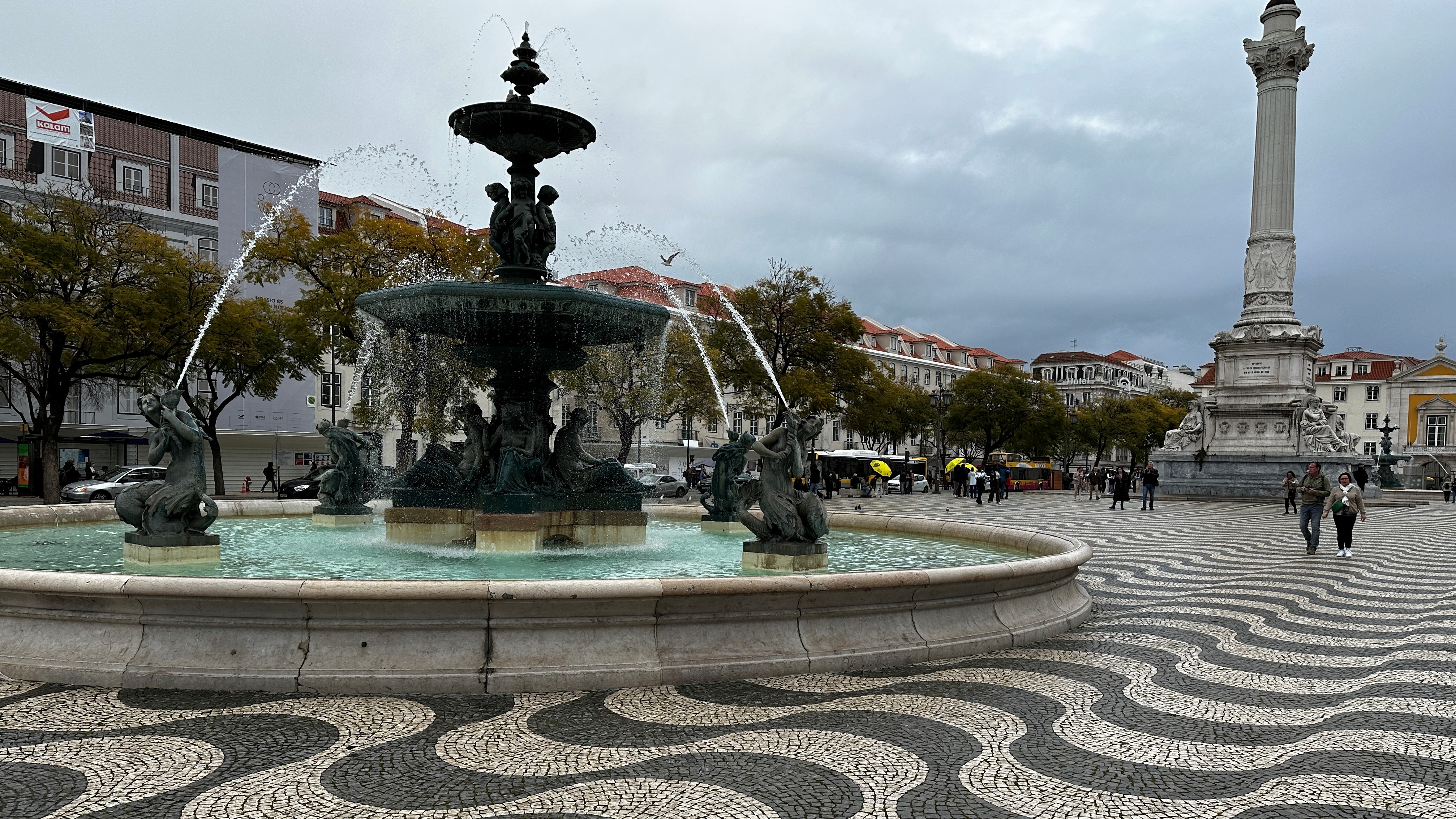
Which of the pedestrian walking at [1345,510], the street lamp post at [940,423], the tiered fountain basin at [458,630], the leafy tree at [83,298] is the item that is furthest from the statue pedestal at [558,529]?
the street lamp post at [940,423]

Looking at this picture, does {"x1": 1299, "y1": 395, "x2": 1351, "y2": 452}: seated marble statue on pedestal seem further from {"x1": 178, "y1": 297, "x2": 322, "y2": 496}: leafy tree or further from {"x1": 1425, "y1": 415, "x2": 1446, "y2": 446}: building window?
{"x1": 1425, "y1": 415, "x2": 1446, "y2": 446}: building window

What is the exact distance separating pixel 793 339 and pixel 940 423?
81.6 feet

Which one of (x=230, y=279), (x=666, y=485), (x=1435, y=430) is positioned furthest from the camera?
(x=1435, y=430)

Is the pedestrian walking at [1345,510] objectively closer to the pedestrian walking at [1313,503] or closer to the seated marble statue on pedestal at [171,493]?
the pedestrian walking at [1313,503]

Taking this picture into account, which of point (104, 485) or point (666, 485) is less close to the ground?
point (104, 485)

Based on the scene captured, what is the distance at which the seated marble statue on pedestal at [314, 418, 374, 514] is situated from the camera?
12875 mm

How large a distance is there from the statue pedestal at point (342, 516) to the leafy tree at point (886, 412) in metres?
27.4

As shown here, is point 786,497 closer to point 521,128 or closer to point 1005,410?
point 521,128

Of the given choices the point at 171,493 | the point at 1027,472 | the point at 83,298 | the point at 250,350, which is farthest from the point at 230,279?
the point at 1027,472

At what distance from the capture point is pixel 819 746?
469cm

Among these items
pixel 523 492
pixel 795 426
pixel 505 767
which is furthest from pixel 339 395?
pixel 505 767

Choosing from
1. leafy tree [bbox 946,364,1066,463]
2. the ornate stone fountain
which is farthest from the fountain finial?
leafy tree [bbox 946,364,1066,463]

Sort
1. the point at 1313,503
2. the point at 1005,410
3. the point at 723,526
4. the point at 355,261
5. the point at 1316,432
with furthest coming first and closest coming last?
the point at 1005,410, the point at 1316,432, the point at 355,261, the point at 1313,503, the point at 723,526

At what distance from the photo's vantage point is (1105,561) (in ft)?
45.1
